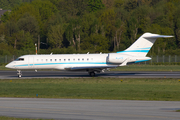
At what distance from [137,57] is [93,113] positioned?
69.1ft

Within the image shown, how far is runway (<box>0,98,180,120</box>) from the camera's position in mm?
11891

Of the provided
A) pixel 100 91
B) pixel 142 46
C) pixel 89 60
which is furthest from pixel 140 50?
pixel 100 91

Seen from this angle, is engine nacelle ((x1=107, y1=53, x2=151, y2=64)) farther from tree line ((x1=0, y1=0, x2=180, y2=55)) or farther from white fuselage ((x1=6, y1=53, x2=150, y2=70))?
tree line ((x1=0, y1=0, x2=180, y2=55))

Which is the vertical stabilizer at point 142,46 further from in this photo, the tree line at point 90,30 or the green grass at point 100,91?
the tree line at point 90,30

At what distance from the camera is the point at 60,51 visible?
2793 inches

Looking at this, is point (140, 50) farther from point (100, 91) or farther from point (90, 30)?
point (90, 30)

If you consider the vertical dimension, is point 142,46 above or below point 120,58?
above

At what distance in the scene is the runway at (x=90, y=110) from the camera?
1189cm

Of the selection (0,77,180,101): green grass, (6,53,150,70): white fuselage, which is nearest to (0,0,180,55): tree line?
(6,53,150,70): white fuselage

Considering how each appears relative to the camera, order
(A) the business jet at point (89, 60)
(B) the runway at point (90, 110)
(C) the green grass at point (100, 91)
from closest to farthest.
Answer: (B) the runway at point (90, 110) → (C) the green grass at point (100, 91) → (A) the business jet at point (89, 60)

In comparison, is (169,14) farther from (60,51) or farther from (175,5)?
(60,51)

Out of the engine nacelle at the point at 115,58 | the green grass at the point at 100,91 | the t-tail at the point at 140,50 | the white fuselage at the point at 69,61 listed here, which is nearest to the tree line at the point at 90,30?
the white fuselage at the point at 69,61

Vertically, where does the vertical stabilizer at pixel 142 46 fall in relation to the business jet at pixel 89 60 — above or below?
above

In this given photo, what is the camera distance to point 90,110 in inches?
522
